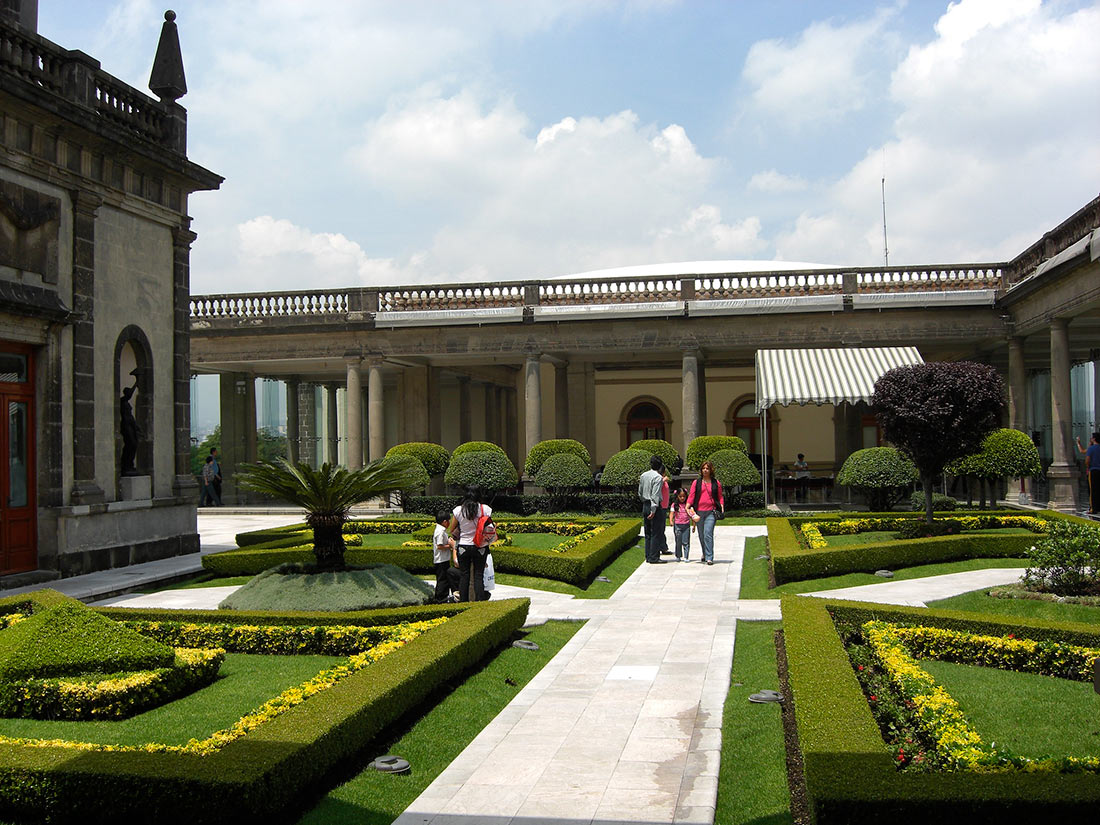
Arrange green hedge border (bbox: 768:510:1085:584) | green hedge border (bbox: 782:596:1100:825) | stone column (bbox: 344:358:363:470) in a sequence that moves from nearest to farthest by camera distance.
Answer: green hedge border (bbox: 782:596:1100:825)
green hedge border (bbox: 768:510:1085:584)
stone column (bbox: 344:358:363:470)

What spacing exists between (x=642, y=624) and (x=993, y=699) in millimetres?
4154

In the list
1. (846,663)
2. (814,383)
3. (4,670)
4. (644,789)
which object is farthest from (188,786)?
(814,383)

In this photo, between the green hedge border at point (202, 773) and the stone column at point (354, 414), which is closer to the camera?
the green hedge border at point (202, 773)

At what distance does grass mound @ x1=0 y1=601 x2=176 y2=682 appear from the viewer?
7.13 metres

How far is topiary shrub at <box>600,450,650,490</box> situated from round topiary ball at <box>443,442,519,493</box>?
7.60 feet

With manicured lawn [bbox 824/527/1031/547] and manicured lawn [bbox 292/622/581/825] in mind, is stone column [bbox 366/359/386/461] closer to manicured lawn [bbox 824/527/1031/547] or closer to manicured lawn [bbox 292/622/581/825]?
manicured lawn [bbox 824/527/1031/547]

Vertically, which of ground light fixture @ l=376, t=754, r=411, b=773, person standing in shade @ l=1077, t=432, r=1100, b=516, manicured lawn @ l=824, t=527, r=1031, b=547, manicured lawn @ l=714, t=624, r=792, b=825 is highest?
person standing in shade @ l=1077, t=432, r=1100, b=516

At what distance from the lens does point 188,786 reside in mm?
4750

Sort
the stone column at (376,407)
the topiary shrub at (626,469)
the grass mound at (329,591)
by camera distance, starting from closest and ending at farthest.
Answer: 1. the grass mound at (329,591)
2. the topiary shrub at (626,469)
3. the stone column at (376,407)

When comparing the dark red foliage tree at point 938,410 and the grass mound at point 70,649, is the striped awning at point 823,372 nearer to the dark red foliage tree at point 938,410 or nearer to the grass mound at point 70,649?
the dark red foliage tree at point 938,410

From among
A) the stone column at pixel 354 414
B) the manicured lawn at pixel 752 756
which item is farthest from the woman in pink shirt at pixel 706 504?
the stone column at pixel 354 414

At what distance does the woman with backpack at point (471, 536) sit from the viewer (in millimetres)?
10531

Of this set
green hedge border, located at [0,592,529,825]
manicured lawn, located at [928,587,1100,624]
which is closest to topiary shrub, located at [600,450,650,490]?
manicured lawn, located at [928,587,1100,624]

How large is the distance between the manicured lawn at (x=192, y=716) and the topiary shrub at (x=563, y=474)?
50.1 ft
